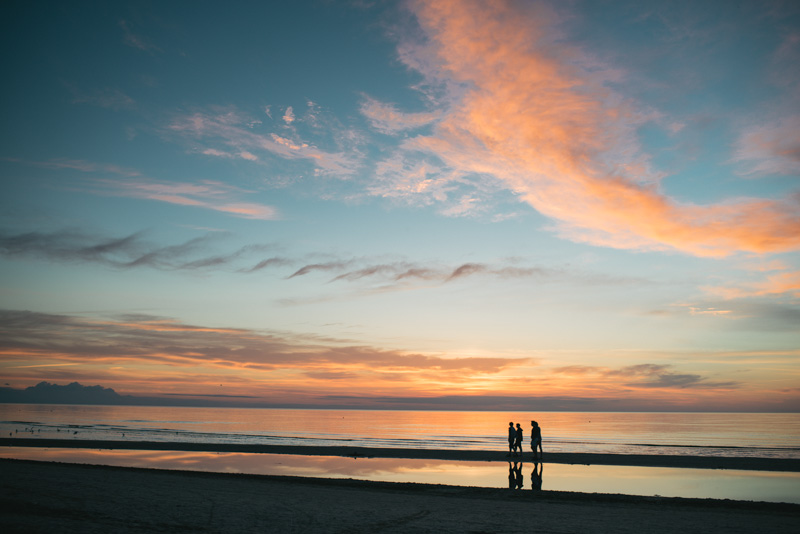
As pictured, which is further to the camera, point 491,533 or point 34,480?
point 34,480

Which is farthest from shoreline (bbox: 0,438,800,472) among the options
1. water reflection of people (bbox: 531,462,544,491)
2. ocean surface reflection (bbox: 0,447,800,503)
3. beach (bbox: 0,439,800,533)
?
beach (bbox: 0,439,800,533)

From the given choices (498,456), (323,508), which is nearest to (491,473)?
(498,456)

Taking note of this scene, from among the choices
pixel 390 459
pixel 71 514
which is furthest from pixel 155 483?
pixel 390 459

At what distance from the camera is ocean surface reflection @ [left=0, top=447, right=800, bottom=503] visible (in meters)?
22.5

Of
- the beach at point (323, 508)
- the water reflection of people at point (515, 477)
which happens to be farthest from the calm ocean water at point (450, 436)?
the beach at point (323, 508)

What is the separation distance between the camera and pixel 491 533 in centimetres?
1259

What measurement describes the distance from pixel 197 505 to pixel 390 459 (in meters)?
23.3

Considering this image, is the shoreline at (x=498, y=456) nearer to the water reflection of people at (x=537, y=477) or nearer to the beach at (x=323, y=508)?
the water reflection of people at (x=537, y=477)

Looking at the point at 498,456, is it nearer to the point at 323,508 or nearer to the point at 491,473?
the point at 491,473

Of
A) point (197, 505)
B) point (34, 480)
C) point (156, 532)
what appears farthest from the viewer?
point (34, 480)

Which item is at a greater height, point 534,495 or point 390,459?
point 534,495

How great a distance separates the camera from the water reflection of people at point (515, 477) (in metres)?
Result: 22.7

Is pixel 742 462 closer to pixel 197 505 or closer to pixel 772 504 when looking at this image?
pixel 772 504

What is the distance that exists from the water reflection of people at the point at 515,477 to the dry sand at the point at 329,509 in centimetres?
221
